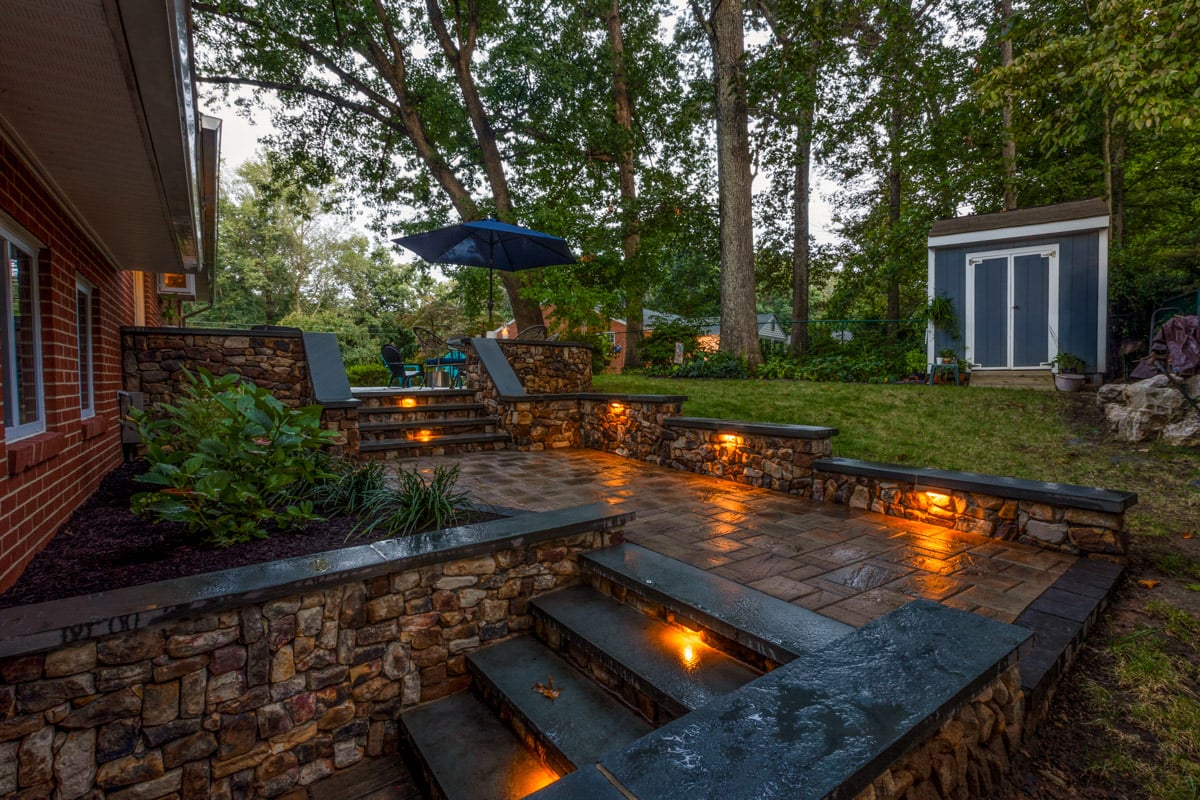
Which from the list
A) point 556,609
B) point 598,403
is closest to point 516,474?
point 598,403

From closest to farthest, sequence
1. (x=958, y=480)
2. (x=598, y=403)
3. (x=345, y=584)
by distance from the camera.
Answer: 1. (x=345, y=584)
2. (x=958, y=480)
3. (x=598, y=403)

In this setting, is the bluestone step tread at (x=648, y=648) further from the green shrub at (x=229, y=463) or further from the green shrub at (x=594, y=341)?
the green shrub at (x=594, y=341)

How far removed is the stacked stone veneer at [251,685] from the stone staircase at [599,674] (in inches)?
6.9

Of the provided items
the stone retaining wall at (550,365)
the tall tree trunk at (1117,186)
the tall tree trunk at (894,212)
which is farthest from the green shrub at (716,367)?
the tall tree trunk at (1117,186)

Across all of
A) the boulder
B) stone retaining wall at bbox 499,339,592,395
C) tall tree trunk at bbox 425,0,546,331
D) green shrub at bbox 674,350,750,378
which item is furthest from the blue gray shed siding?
tall tree trunk at bbox 425,0,546,331

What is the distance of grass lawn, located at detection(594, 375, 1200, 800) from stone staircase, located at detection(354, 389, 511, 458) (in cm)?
238

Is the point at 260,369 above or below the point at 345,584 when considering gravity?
above

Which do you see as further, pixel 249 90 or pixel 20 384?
pixel 249 90

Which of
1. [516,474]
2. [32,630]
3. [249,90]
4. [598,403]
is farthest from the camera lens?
[249,90]

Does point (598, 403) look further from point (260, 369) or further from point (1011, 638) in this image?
point (1011, 638)

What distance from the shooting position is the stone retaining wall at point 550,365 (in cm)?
702

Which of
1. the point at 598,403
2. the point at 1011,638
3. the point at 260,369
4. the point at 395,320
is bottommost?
the point at 1011,638

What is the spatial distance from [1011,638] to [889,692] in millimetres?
622

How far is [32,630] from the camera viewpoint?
62.3 inches
